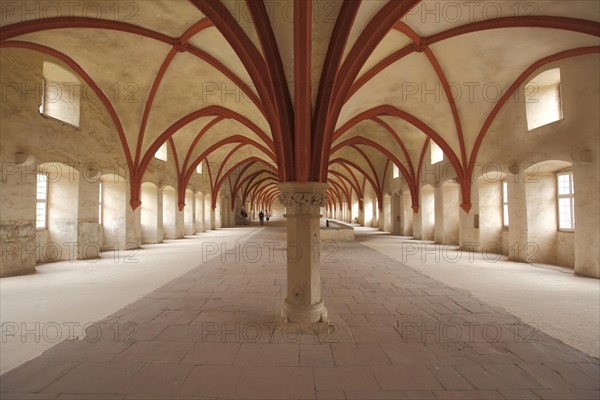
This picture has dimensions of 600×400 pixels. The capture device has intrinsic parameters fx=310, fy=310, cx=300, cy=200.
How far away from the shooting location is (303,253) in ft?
14.1

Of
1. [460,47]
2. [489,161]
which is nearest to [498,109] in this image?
[489,161]

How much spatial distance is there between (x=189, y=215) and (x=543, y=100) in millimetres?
16869

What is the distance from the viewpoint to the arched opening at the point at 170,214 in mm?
16031

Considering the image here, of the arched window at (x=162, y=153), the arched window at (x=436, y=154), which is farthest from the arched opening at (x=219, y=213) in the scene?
the arched window at (x=436, y=154)

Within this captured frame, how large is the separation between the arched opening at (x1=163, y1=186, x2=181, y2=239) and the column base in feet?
43.8

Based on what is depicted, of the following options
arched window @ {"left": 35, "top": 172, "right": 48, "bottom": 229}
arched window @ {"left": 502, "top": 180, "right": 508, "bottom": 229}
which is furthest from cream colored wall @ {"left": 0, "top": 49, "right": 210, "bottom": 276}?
arched window @ {"left": 502, "top": 180, "right": 508, "bottom": 229}

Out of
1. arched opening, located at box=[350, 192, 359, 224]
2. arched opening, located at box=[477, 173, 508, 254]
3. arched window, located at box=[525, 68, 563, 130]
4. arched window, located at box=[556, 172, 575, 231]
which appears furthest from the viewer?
arched opening, located at box=[350, 192, 359, 224]

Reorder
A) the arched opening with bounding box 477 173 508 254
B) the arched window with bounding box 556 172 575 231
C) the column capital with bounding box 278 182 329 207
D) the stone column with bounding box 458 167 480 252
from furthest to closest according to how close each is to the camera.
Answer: the stone column with bounding box 458 167 480 252, the arched opening with bounding box 477 173 508 254, the arched window with bounding box 556 172 575 231, the column capital with bounding box 278 182 329 207

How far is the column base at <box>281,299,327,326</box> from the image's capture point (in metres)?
4.16

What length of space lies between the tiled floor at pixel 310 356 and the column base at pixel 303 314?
153 mm

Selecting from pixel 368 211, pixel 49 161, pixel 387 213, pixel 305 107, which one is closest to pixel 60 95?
pixel 49 161

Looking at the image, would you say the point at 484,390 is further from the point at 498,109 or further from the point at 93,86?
the point at 93,86

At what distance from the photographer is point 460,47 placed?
8055mm

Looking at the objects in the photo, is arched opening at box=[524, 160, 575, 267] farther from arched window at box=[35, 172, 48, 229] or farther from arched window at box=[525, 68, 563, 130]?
arched window at box=[35, 172, 48, 229]
